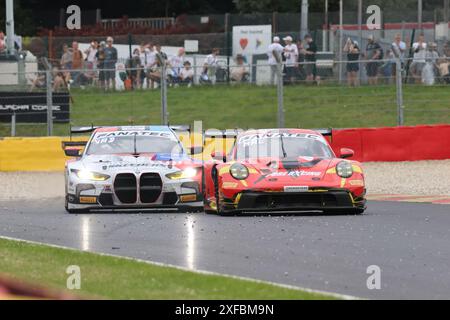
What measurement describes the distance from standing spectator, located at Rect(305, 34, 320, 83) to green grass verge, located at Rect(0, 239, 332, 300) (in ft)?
50.0

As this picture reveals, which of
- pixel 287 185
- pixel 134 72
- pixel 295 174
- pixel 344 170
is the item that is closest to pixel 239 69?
pixel 134 72

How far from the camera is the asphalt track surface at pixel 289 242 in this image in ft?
32.1

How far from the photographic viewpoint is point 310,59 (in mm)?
31547

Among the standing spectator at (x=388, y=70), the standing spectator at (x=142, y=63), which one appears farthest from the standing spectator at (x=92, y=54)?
the standing spectator at (x=388, y=70)

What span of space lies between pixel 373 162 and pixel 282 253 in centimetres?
1340

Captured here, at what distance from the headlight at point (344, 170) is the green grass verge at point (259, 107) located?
34.1 ft

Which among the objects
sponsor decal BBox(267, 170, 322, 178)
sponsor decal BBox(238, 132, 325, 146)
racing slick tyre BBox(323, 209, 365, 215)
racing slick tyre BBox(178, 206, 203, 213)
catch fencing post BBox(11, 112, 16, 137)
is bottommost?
racing slick tyre BBox(178, 206, 203, 213)

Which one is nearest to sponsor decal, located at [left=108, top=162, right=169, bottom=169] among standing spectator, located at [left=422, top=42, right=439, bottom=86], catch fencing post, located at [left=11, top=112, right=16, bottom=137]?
catch fencing post, located at [left=11, top=112, right=16, bottom=137]

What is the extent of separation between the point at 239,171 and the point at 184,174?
1270 mm

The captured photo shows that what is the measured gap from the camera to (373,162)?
24.5m

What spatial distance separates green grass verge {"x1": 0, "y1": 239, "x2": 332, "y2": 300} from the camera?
28.3 ft

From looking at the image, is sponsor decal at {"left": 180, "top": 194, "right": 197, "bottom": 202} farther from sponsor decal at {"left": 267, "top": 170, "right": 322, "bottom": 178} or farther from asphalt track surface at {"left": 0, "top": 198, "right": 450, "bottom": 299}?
sponsor decal at {"left": 267, "top": 170, "right": 322, "bottom": 178}

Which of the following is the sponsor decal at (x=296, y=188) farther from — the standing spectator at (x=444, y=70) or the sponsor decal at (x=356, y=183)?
the standing spectator at (x=444, y=70)

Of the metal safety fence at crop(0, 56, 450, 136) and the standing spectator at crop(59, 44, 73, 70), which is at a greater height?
the standing spectator at crop(59, 44, 73, 70)
